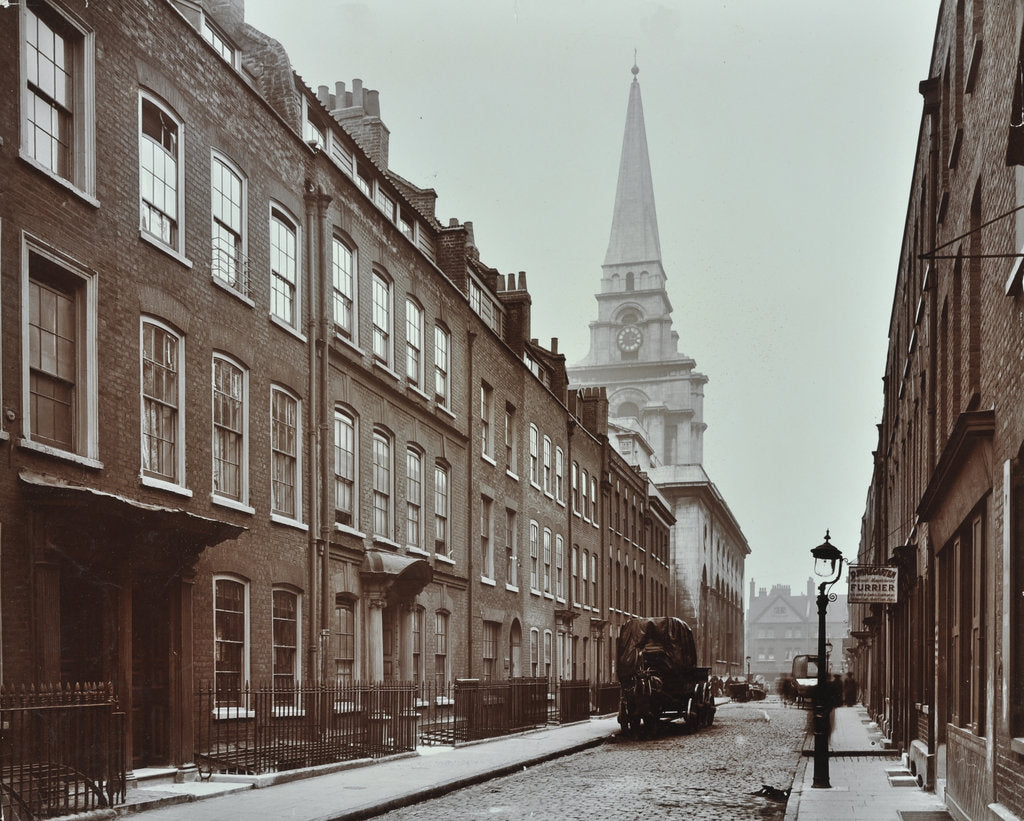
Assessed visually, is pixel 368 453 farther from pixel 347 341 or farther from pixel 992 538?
pixel 992 538

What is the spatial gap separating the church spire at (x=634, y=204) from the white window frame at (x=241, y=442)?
95972mm

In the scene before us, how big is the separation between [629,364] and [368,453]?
85.9 m

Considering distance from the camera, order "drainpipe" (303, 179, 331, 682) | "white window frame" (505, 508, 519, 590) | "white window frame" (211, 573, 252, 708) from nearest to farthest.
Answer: "white window frame" (211, 573, 252, 708) < "drainpipe" (303, 179, 331, 682) < "white window frame" (505, 508, 519, 590)

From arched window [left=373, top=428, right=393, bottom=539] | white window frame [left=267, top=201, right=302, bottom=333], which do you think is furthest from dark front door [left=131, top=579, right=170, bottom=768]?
arched window [left=373, top=428, right=393, bottom=539]

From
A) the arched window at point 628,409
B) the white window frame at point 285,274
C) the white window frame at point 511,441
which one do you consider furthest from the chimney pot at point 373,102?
the arched window at point 628,409

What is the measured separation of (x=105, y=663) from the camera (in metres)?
13.5

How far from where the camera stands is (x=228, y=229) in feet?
57.7

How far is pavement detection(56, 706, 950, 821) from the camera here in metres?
12.2

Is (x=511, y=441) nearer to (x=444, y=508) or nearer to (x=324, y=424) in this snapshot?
(x=444, y=508)

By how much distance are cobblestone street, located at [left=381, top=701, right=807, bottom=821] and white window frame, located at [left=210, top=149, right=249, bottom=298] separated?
7609mm

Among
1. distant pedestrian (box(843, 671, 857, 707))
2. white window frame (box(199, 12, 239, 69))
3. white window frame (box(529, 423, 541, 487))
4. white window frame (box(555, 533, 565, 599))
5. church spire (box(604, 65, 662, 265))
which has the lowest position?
distant pedestrian (box(843, 671, 857, 707))

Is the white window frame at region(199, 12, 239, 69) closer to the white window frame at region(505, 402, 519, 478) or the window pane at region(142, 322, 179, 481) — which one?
the window pane at region(142, 322, 179, 481)

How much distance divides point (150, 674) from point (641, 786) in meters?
6.15

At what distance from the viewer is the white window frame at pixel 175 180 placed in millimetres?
15070
